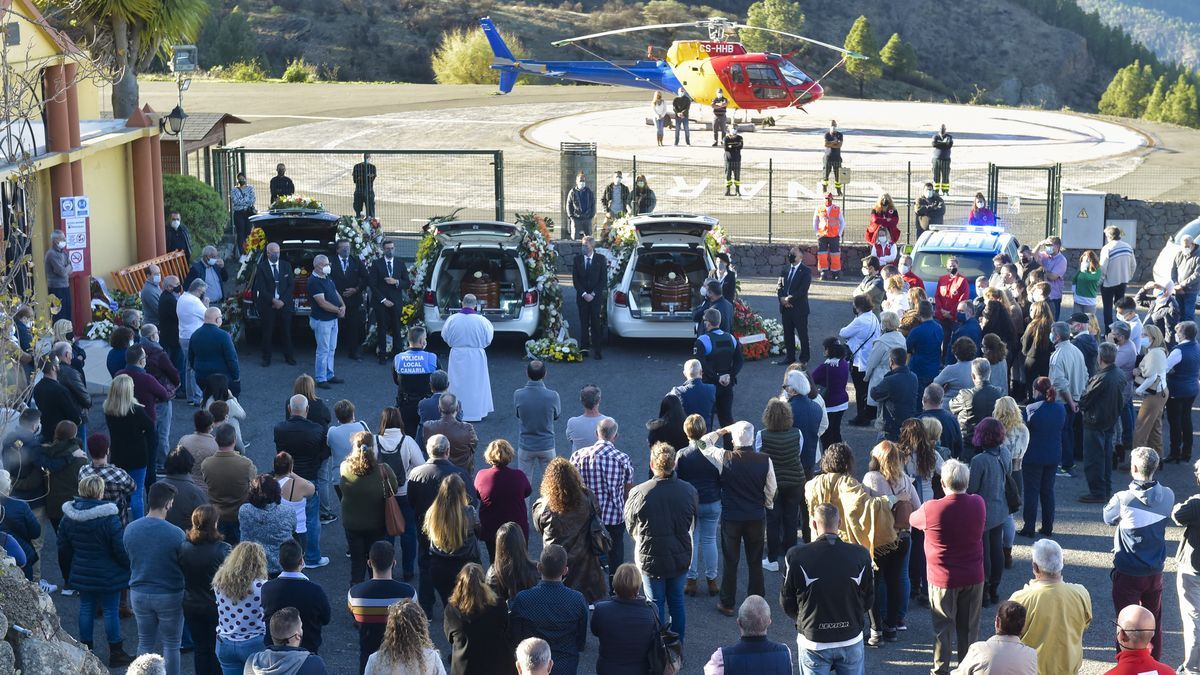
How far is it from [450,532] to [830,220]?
51.4 feet

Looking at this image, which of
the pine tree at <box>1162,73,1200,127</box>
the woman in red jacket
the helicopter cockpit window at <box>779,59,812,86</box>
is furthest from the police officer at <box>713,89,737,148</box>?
the pine tree at <box>1162,73,1200,127</box>

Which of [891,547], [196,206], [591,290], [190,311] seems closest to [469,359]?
[190,311]

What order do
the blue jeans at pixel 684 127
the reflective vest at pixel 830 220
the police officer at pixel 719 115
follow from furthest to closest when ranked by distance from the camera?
the blue jeans at pixel 684 127, the police officer at pixel 719 115, the reflective vest at pixel 830 220

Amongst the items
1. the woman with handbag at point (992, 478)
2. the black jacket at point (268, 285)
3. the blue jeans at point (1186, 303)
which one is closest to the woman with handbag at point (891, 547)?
the woman with handbag at point (992, 478)

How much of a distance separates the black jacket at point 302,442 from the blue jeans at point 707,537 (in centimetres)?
310

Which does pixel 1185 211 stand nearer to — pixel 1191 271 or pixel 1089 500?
pixel 1191 271

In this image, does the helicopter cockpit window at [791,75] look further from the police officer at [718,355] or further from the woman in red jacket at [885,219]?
the police officer at [718,355]

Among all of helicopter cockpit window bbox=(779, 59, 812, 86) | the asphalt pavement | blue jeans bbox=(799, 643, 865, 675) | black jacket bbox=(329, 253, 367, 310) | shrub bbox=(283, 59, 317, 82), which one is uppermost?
helicopter cockpit window bbox=(779, 59, 812, 86)

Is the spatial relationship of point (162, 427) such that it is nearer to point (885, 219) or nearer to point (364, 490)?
point (364, 490)

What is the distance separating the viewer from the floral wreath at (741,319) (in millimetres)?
19234

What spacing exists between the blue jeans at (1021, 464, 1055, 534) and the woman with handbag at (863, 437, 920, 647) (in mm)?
2282

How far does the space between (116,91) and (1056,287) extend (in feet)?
56.1

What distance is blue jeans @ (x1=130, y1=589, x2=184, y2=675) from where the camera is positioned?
9.35m

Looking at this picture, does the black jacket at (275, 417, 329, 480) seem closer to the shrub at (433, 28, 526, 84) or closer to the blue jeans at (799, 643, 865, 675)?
the blue jeans at (799, 643, 865, 675)
